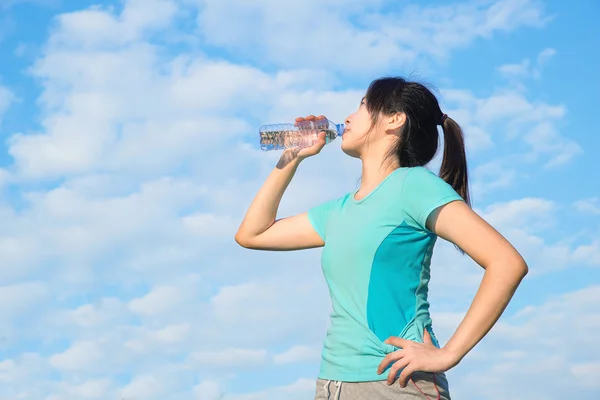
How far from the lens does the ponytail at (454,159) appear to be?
423 cm

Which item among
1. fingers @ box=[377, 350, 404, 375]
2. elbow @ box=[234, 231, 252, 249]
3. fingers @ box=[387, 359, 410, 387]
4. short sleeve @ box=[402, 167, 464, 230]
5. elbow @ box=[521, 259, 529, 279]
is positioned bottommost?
fingers @ box=[387, 359, 410, 387]

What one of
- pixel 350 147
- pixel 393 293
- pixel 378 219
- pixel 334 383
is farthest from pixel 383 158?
pixel 334 383

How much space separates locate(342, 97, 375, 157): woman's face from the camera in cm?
408

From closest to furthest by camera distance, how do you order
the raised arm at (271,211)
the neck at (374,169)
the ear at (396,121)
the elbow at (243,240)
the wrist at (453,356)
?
1. the wrist at (453,356)
2. the neck at (374,169)
3. the ear at (396,121)
4. the raised arm at (271,211)
5. the elbow at (243,240)

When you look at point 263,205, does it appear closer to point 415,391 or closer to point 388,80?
point 388,80

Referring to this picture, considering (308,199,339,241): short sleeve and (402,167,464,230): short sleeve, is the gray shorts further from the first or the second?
(308,199,339,241): short sleeve

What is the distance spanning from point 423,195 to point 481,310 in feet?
1.90

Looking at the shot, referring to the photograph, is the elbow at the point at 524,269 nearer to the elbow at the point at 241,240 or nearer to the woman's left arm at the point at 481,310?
the woman's left arm at the point at 481,310

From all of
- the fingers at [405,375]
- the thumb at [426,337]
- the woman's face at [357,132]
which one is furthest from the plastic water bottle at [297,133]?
the fingers at [405,375]

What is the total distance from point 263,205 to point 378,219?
116 cm

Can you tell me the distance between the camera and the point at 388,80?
13.9ft

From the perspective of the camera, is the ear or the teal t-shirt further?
the ear

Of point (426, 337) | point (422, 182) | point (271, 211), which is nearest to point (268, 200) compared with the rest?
point (271, 211)

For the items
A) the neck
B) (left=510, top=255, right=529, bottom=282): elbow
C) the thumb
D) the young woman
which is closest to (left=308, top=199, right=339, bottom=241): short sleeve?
the young woman
